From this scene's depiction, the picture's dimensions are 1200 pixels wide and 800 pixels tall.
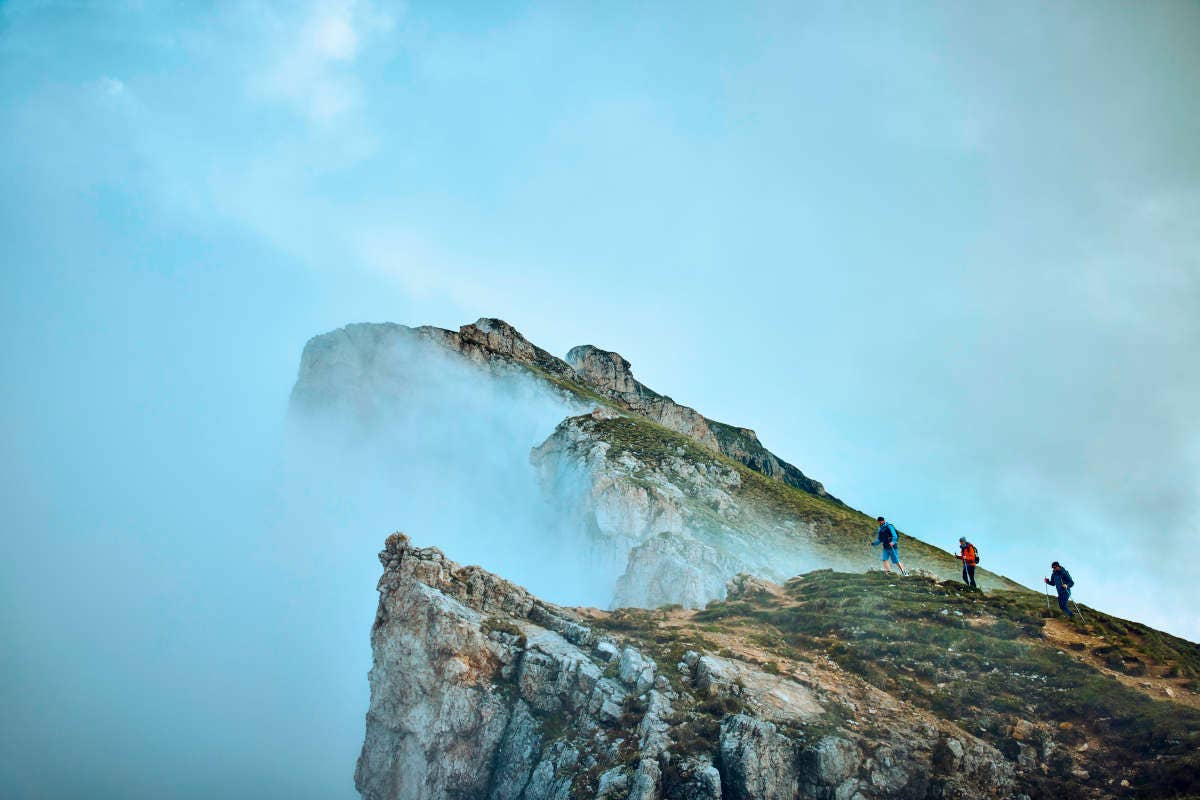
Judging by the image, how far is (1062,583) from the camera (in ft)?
92.3

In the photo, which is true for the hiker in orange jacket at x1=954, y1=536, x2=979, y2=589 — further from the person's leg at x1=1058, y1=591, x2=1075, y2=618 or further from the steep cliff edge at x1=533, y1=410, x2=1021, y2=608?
the steep cliff edge at x1=533, y1=410, x2=1021, y2=608

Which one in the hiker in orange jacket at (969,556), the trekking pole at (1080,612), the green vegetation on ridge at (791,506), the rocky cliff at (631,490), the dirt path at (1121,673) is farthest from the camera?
the green vegetation on ridge at (791,506)

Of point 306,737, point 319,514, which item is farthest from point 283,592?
point 306,737

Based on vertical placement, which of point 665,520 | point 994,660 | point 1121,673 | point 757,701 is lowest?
point 757,701

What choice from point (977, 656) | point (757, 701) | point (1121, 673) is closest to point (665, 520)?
point (977, 656)

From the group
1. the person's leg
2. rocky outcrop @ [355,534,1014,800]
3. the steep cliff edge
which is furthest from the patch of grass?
the steep cliff edge

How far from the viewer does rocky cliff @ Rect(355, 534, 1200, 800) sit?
61.9 feet

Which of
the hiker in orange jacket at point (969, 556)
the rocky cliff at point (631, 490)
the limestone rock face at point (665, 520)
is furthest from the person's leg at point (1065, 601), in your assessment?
the rocky cliff at point (631, 490)

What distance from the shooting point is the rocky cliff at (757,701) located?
18.9 meters

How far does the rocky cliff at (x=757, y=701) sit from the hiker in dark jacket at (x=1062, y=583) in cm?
132

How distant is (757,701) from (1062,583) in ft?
61.5

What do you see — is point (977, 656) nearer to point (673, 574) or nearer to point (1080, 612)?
point (1080, 612)

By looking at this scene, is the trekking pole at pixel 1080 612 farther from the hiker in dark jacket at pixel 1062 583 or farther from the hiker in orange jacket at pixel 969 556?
the hiker in orange jacket at pixel 969 556

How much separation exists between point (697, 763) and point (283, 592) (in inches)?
4634
